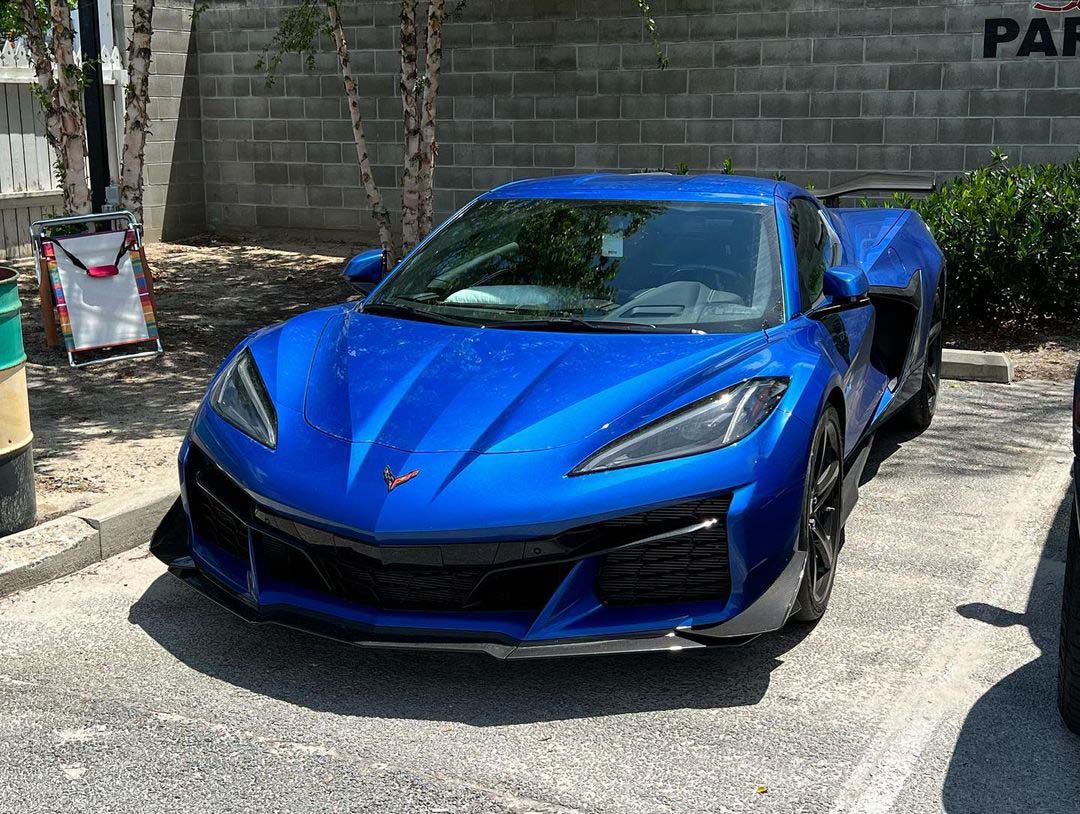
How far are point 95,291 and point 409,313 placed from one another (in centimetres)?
420

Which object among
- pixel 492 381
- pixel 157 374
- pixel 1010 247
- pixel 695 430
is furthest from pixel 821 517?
pixel 1010 247

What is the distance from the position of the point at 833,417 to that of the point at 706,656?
0.94 meters

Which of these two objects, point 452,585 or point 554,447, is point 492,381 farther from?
point 452,585

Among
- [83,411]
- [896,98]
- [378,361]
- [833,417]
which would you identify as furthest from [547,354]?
[896,98]

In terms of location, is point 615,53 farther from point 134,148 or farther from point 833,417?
point 833,417

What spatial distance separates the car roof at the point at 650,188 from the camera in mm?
5238

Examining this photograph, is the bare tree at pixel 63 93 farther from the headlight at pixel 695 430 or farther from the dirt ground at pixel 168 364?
the headlight at pixel 695 430

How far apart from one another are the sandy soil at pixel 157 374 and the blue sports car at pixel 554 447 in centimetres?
154

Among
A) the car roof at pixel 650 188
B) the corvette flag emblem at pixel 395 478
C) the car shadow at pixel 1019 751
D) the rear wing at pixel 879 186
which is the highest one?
the car roof at pixel 650 188

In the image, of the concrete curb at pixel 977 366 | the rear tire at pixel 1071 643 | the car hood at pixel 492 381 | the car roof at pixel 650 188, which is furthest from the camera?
the concrete curb at pixel 977 366

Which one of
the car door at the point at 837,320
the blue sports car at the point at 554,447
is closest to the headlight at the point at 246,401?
the blue sports car at the point at 554,447

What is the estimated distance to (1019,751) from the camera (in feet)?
11.4

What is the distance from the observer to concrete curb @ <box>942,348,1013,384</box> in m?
8.32

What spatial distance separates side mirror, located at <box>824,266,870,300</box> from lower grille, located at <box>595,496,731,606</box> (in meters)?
1.54
